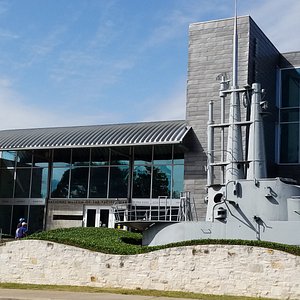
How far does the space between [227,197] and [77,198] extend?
1661 centimetres

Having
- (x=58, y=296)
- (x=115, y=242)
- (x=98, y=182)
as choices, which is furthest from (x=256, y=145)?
(x=98, y=182)

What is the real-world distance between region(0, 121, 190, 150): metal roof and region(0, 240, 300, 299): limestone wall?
36.3ft

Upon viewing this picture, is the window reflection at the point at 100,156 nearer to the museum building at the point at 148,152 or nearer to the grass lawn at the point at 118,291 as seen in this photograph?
the museum building at the point at 148,152

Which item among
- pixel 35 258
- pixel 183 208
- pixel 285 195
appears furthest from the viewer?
pixel 183 208

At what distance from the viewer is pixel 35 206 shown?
35.4 metres

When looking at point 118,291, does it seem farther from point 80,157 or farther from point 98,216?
point 80,157

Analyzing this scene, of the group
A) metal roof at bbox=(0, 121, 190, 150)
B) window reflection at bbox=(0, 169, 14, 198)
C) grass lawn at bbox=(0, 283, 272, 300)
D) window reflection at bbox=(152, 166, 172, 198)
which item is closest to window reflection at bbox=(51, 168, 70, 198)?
metal roof at bbox=(0, 121, 190, 150)

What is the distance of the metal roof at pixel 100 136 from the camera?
101 ft

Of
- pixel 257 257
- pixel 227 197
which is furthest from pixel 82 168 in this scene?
pixel 257 257

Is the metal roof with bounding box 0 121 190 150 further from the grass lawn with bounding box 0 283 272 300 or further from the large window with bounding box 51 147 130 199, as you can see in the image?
the grass lawn with bounding box 0 283 272 300

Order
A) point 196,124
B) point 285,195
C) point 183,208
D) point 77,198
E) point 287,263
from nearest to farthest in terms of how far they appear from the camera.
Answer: point 287,263 → point 285,195 → point 183,208 → point 196,124 → point 77,198

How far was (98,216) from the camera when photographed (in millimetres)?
33250

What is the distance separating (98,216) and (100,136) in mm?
4779

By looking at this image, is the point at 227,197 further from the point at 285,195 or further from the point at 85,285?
the point at 85,285
